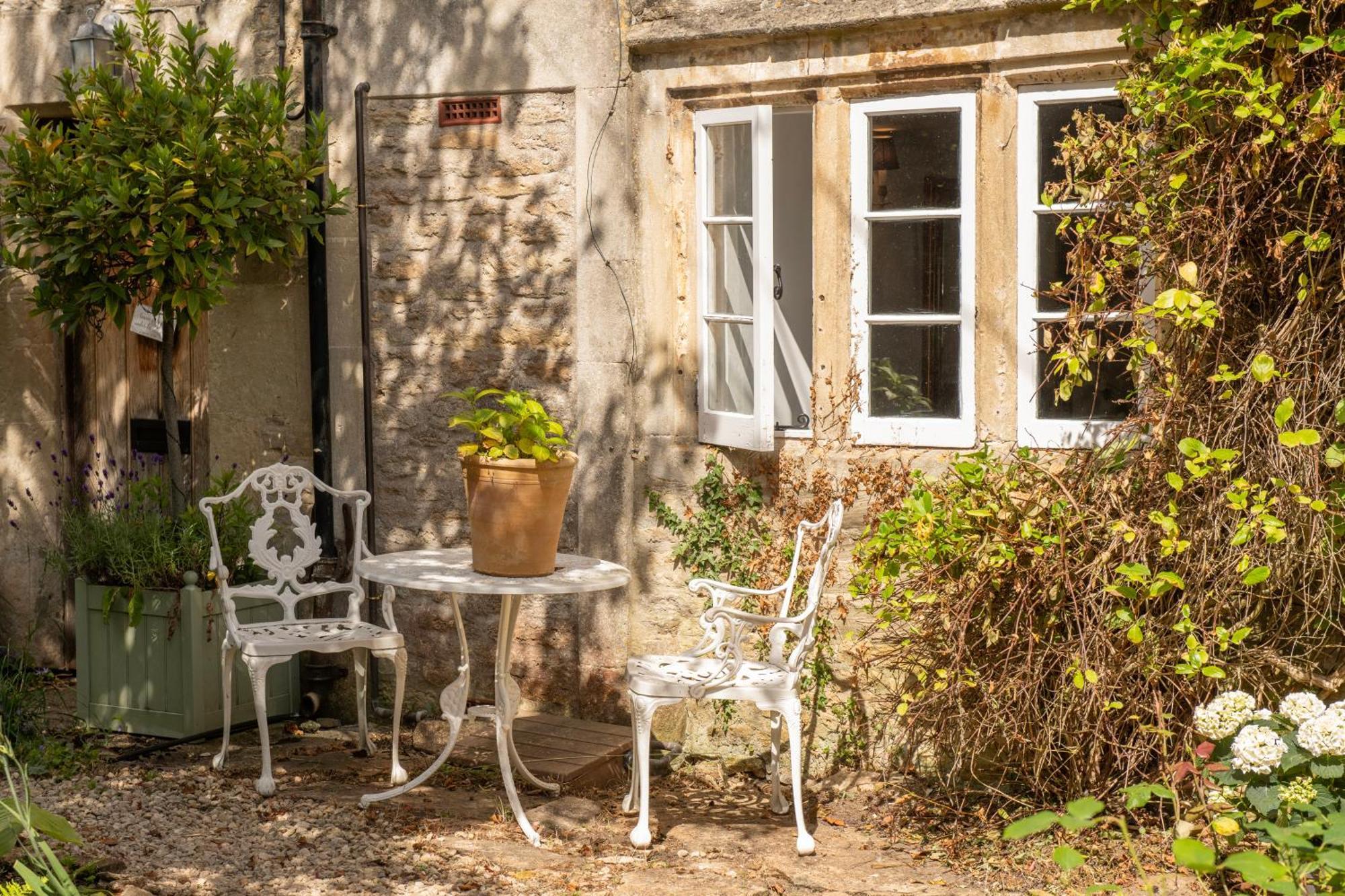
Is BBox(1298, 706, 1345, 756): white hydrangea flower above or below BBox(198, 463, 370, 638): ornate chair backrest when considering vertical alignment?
below

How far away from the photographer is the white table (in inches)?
195

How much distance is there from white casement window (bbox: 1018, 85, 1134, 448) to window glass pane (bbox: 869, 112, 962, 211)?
273mm

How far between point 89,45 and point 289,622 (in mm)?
2712

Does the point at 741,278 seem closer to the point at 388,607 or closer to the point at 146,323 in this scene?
the point at 388,607

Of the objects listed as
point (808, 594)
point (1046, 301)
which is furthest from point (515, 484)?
point (1046, 301)

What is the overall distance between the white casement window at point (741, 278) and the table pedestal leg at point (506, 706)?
1.08 m

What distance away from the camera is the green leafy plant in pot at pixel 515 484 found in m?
4.95

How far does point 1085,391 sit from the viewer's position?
17.3 ft

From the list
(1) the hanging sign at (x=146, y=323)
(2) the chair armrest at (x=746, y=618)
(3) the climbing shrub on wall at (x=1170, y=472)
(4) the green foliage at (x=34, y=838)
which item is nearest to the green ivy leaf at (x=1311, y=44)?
(3) the climbing shrub on wall at (x=1170, y=472)

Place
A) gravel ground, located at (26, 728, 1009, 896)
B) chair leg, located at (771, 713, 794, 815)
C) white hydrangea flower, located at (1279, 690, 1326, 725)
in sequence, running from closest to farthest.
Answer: white hydrangea flower, located at (1279, 690, 1326, 725) < gravel ground, located at (26, 728, 1009, 896) < chair leg, located at (771, 713, 794, 815)

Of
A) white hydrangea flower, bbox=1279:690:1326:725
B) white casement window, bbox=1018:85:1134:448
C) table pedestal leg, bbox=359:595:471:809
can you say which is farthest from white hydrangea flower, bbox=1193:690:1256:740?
table pedestal leg, bbox=359:595:471:809

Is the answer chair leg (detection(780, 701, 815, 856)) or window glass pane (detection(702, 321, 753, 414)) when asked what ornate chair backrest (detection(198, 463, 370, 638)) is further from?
chair leg (detection(780, 701, 815, 856))

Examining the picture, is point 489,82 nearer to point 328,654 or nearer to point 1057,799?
point 328,654

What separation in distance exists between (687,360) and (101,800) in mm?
2694
